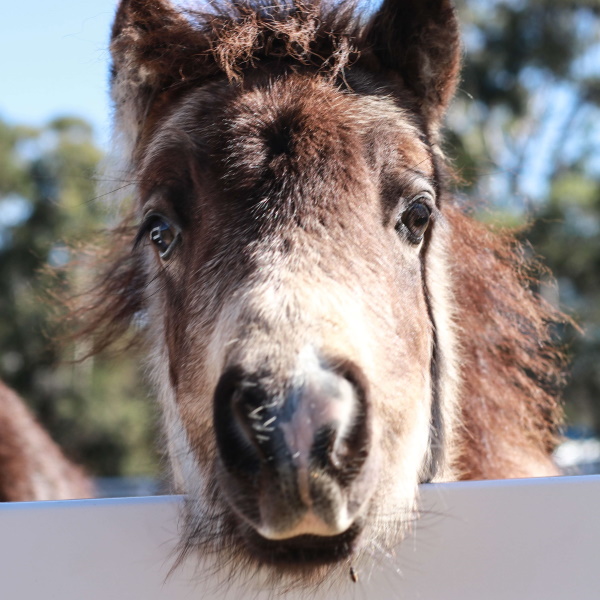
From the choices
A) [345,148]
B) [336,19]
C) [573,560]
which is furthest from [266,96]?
[573,560]

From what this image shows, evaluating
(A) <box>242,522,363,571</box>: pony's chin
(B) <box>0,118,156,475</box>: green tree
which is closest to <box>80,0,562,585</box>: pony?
(A) <box>242,522,363,571</box>: pony's chin

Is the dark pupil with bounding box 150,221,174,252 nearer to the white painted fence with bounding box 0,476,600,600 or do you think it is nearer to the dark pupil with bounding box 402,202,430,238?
the dark pupil with bounding box 402,202,430,238

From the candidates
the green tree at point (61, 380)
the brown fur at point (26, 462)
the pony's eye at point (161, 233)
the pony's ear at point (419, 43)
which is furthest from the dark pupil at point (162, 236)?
the green tree at point (61, 380)

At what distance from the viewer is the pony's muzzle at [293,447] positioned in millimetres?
1419

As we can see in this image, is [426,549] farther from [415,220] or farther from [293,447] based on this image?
[415,220]

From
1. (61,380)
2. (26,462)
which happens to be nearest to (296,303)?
(26,462)

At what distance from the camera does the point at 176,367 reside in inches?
90.8

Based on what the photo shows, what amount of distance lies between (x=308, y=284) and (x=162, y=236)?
86 cm

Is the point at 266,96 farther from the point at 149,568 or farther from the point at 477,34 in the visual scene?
the point at 477,34

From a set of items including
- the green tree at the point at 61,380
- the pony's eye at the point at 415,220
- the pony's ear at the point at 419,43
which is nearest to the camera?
the pony's eye at the point at 415,220

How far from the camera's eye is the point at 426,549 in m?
1.60

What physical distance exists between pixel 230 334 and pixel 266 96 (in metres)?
0.93

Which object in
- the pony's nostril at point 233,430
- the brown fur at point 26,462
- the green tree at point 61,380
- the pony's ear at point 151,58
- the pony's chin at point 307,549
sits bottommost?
the green tree at point 61,380

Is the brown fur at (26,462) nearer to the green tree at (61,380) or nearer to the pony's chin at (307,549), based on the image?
the pony's chin at (307,549)
